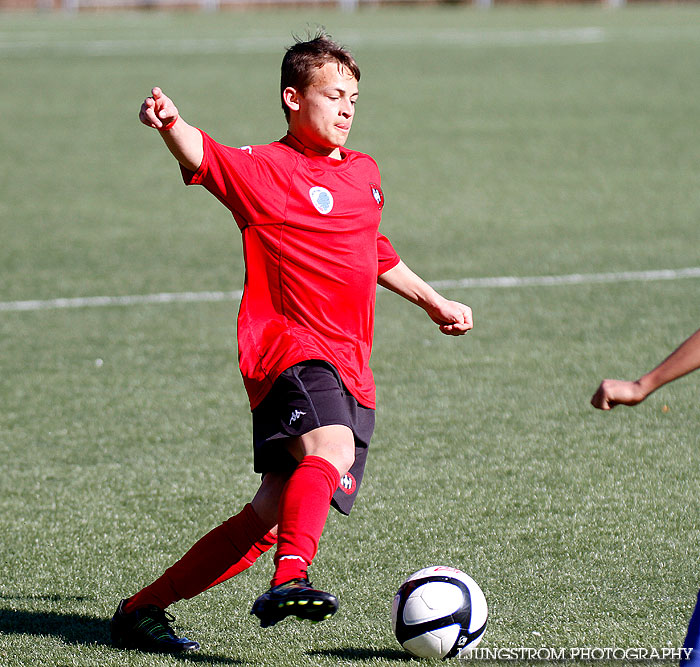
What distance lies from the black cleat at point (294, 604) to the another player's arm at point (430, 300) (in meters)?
1.16

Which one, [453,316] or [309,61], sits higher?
[309,61]

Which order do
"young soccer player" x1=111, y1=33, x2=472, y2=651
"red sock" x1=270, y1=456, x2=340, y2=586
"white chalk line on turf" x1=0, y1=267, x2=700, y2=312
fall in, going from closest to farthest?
"red sock" x1=270, y1=456, x2=340, y2=586, "young soccer player" x1=111, y1=33, x2=472, y2=651, "white chalk line on turf" x1=0, y1=267, x2=700, y2=312

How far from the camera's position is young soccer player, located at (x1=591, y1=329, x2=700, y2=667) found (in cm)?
263

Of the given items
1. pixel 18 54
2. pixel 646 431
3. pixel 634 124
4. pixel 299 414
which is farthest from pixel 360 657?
pixel 18 54

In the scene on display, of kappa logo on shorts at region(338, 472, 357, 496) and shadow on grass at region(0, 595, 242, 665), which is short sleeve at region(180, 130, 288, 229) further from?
shadow on grass at region(0, 595, 242, 665)

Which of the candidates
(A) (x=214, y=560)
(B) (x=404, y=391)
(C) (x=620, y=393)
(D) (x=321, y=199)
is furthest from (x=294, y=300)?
(B) (x=404, y=391)

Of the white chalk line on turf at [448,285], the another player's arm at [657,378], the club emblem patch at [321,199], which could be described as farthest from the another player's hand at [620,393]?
the white chalk line on turf at [448,285]

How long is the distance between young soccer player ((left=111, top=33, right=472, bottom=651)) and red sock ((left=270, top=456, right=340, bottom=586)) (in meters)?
0.04

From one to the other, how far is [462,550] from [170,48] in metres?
20.6

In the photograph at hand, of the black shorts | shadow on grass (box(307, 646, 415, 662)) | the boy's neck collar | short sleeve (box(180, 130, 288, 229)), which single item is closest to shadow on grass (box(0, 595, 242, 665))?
shadow on grass (box(307, 646, 415, 662))

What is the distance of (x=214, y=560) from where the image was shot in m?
3.47

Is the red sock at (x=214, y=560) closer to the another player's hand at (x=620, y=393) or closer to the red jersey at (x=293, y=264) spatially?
the red jersey at (x=293, y=264)

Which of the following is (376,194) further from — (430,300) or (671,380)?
(671,380)

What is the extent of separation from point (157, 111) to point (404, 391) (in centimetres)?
329
